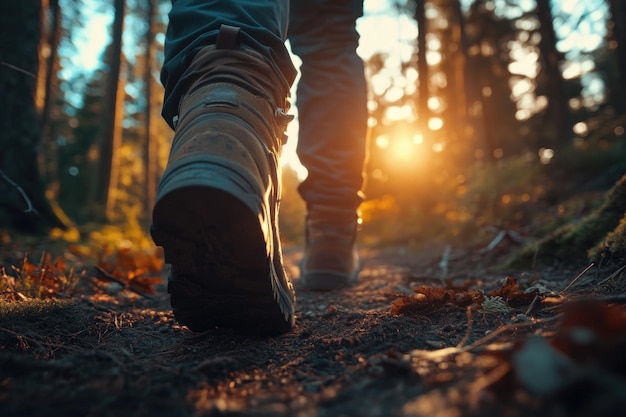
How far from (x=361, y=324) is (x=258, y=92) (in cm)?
74

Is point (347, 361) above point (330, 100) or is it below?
below

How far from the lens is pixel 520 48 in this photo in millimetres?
19469

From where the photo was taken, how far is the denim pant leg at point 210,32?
1399 mm

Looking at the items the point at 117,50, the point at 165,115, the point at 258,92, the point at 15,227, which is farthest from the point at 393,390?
the point at 117,50

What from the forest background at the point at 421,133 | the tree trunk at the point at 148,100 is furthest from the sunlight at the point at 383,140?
the tree trunk at the point at 148,100

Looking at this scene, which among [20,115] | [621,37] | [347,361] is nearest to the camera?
[347,361]

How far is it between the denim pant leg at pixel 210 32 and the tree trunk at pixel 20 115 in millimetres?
4037

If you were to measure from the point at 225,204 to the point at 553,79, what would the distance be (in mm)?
10417

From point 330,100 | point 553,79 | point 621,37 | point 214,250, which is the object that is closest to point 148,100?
point 553,79

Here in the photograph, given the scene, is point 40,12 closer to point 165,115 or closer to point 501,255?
point 165,115

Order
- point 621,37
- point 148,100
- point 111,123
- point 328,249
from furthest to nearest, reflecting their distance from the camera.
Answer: point 148,100 → point 111,123 → point 621,37 → point 328,249

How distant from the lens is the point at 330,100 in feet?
7.18

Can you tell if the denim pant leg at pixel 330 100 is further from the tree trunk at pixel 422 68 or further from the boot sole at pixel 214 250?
the tree trunk at pixel 422 68

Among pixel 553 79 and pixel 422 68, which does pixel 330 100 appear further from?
pixel 553 79
